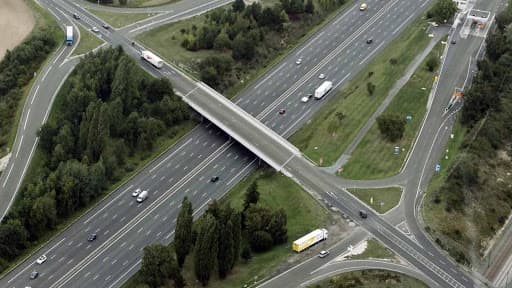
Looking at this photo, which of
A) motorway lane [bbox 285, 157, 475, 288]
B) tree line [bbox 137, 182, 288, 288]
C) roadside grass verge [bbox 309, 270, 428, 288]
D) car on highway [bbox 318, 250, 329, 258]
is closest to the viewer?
tree line [bbox 137, 182, 288, 288]

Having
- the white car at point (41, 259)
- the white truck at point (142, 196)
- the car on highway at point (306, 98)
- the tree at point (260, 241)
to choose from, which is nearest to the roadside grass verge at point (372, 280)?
the tree at point (260, 241)

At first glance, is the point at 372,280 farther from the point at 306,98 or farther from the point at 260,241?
the point at 306,98

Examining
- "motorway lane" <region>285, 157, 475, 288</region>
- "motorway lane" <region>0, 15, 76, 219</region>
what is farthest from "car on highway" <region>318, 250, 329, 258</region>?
"motorway lane" <region>0, 15, 76, 219</region>

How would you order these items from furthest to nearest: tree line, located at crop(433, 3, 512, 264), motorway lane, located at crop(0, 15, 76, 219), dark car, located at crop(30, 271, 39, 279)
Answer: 1. motorway lane, located at crop(0, 15, 76, 219)
2. tree line, located at crop(433, 3, 512, 264)
3. dark car, located at crop(30, 271, 39, 279)

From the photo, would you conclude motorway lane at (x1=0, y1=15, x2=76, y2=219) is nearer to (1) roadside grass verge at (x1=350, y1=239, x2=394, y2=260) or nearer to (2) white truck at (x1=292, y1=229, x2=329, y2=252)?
(2) white truck at (x1=292, y1=229, x2=329, y2=252)

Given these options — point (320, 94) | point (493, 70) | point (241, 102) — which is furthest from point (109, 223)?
point (493, 70)

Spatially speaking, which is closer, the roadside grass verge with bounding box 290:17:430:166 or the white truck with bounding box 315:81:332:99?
the roadside grass verge with bounding box 290:17:430:166

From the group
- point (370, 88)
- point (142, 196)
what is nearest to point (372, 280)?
point (142, 196)
